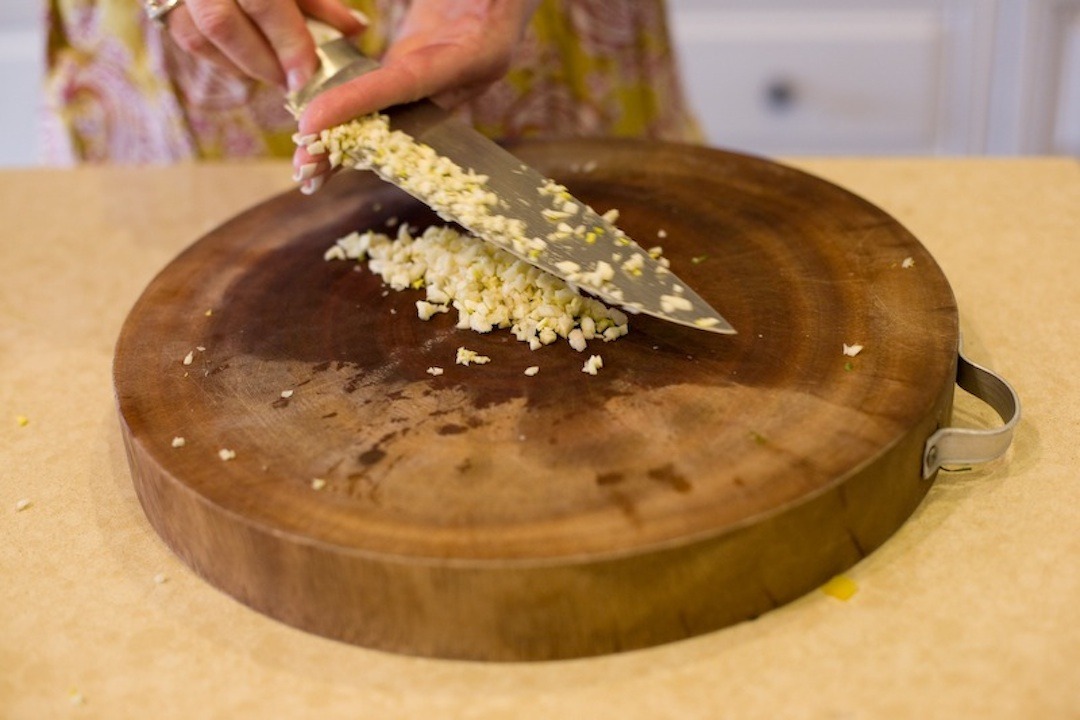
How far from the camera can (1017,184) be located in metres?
1.24

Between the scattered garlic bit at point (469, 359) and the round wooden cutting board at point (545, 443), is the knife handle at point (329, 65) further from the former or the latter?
the scattered garlic bit at point (469, 359)

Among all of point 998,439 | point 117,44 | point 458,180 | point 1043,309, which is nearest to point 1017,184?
point 1043,309

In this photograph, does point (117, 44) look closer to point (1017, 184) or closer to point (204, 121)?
point (204, 121)

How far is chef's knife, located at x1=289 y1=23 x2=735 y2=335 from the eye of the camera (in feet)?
2.78

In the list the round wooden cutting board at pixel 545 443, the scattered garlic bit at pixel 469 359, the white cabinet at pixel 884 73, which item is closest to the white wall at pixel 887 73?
the white cabinet at pixel 884 73

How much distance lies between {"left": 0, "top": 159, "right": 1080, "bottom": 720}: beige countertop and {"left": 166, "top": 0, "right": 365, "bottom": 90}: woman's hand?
1.08 ft

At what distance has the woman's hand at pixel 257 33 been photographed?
1009 mm

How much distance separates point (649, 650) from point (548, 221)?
1.22ft

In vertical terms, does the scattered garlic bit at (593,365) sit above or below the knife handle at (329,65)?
below

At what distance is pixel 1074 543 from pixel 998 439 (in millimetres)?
85

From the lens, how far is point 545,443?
767 mm

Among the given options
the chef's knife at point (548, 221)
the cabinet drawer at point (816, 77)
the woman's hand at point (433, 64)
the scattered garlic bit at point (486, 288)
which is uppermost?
the woman's hand at point (433, 64)

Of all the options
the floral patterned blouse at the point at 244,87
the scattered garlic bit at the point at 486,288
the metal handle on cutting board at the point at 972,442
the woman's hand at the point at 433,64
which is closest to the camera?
the metal handle on cutting board at the point at 972,442

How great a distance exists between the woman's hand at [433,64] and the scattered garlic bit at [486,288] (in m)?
0.11
